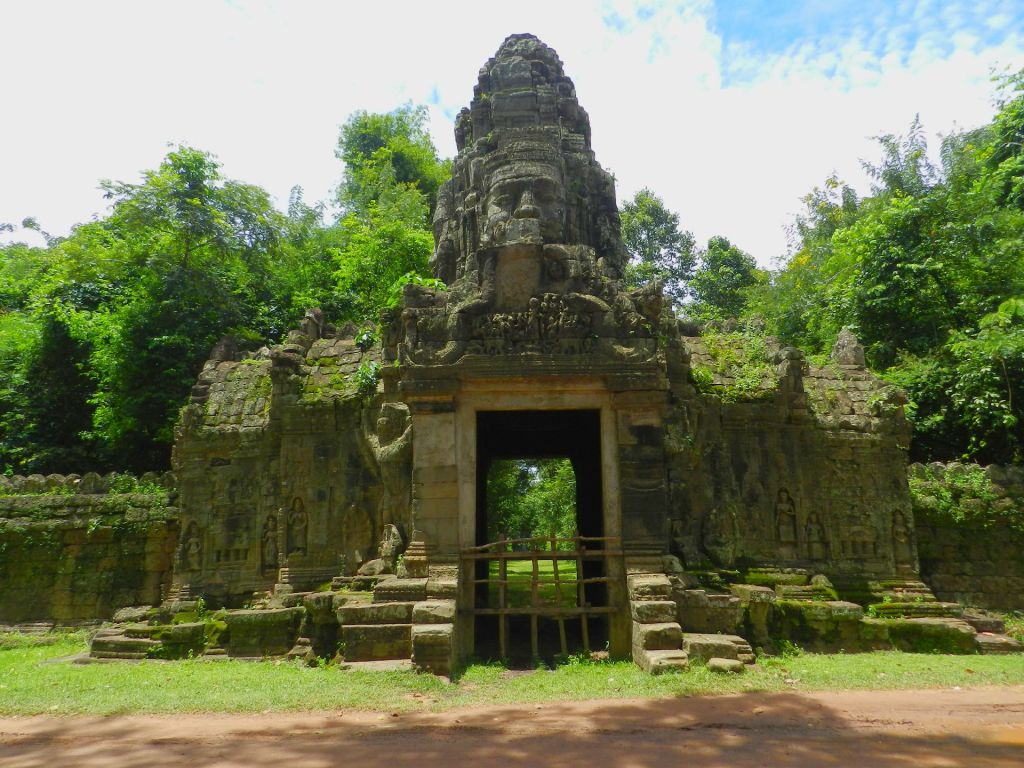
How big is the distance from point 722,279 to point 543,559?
26810 millimetres

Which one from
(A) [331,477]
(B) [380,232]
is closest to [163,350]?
(B) [380,232]

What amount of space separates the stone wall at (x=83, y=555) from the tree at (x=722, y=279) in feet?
78.5

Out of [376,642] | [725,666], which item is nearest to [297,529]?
[376,642]

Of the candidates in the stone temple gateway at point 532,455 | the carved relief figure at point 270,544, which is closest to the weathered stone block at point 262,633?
the stone temple gateway at point 532,455

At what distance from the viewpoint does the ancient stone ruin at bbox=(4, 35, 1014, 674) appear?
888cm

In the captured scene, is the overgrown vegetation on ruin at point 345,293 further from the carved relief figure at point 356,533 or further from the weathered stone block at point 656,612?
the weathered stone block at point 656,612

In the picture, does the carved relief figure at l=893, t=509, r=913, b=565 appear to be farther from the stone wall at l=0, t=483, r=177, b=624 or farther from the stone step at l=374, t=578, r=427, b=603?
the stone wall at l=0, t=483, r=177, b=624

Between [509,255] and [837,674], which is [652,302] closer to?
[509,255]

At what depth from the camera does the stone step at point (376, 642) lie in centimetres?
800

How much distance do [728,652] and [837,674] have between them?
3.78 ft

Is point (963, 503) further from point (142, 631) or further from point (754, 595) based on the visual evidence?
point (142, 631)

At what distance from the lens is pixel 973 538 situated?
1385 centimetres

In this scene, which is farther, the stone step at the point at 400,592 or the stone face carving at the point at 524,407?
the stone face carving at the point at 524,407

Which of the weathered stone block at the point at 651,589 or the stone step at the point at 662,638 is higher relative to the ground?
the weathered stone block at the point at 651,589
